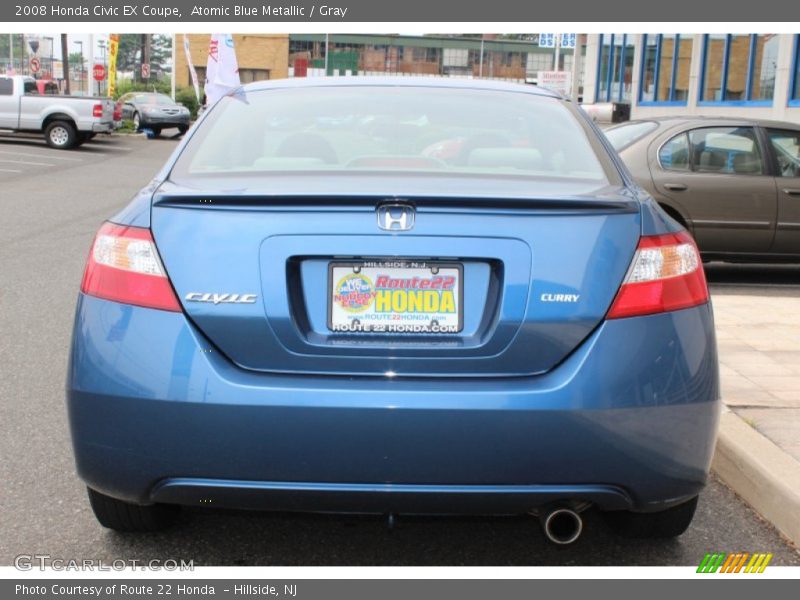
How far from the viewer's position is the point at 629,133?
9.38m

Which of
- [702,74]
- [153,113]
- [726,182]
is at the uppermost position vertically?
[702,74]

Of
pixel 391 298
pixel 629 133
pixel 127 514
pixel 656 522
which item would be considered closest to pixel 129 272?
pixel 391 298

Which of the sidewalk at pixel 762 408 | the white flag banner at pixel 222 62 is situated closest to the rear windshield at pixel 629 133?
the sidewalk at pixel 762 408

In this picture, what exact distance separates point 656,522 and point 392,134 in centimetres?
163

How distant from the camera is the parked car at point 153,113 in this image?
36.5 metres

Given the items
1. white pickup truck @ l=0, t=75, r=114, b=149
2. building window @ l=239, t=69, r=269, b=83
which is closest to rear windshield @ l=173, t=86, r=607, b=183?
white pickup truck @ l=0, t=75, r=114, b=149

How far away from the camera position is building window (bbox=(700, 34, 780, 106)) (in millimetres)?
22422

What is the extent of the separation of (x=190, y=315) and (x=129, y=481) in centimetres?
50

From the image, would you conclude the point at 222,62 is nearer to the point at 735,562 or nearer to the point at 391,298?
the point at 735,562

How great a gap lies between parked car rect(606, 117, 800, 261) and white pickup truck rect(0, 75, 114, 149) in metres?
20.7

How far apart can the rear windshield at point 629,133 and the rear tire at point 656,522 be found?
614 cm

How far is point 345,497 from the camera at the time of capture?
2.72 metres

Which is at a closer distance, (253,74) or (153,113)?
(153,113)
